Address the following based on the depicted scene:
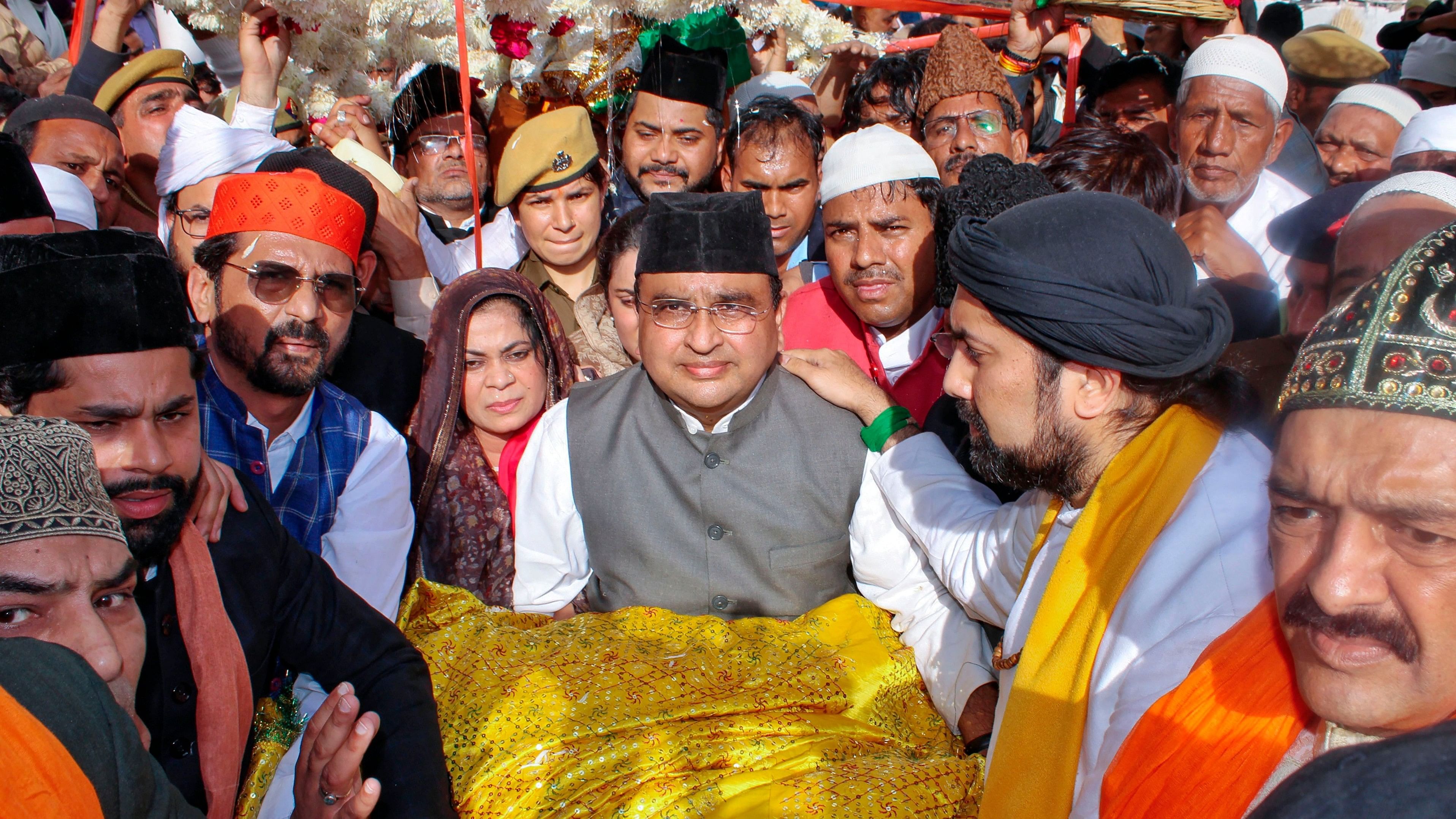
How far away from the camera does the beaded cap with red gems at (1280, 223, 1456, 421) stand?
49.2 inches

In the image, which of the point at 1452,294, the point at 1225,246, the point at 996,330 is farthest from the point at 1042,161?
the point at 1452,294

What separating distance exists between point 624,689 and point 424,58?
159 inches

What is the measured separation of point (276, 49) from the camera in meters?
4.82

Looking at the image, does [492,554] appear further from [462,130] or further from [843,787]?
[462,130]

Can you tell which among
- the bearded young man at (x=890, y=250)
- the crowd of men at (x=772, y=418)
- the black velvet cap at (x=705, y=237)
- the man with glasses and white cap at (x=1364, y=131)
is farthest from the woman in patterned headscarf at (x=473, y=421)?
the man with glasses and white cap at (x=1364, y=131)

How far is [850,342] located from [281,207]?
2.29 m

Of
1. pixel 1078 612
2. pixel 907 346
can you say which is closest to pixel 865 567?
pixel 1078 612

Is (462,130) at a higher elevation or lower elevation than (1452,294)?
higher

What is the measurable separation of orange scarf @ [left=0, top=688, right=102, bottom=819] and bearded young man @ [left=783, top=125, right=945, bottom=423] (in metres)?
2.88

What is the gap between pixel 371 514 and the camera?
326 centimetres

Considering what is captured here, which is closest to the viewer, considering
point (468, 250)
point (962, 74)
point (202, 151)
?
point (202, 151)

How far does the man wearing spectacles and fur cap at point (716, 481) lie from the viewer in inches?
112

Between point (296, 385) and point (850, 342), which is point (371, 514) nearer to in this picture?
point (296, 385)

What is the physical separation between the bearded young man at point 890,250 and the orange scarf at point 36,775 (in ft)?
9.44
